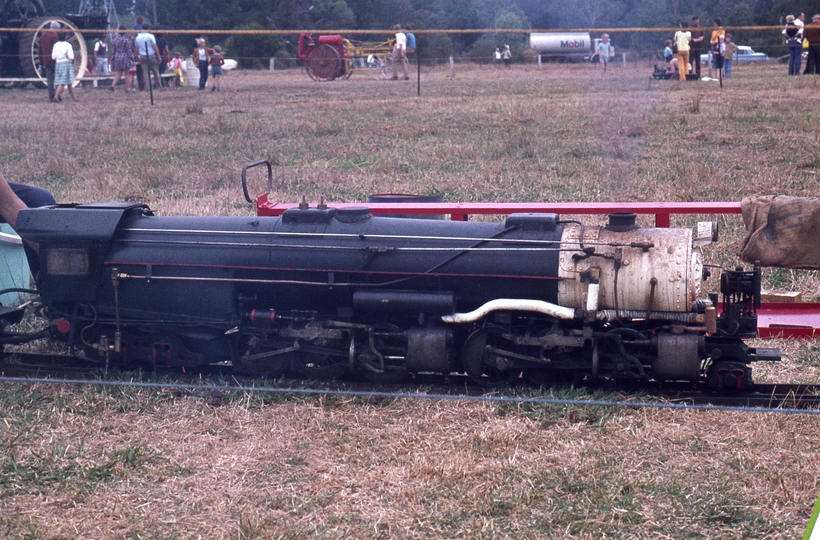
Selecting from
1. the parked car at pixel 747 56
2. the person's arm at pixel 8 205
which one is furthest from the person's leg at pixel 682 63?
the person's arm at pixel 8 205

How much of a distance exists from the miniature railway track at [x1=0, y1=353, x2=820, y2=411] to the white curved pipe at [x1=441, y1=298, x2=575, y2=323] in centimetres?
39

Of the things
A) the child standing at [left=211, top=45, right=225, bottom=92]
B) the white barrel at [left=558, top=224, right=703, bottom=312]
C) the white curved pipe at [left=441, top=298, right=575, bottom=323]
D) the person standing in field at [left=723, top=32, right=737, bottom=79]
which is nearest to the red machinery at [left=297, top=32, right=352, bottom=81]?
the child standing at [left=211, top=45, right=225, bottom=92]

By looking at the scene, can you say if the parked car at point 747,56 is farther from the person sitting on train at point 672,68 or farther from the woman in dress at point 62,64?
the woman in dress at point 62,64

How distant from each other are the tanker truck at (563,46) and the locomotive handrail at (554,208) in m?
19.8

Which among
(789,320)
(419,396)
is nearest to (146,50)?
(789,320)

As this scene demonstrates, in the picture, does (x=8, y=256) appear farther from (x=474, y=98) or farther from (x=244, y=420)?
(x=474, y=98)

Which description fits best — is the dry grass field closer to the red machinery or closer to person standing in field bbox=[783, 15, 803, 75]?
person standing in field bbox=[783, 15, 803, 75]

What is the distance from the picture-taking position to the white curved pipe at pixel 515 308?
419 centimetres

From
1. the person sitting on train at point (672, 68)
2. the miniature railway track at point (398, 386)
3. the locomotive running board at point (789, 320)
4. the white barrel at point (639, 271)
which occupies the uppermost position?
the person sitting on train at point (672, 68)

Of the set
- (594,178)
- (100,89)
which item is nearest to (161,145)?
(594,178)

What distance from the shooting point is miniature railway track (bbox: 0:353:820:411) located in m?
4.27

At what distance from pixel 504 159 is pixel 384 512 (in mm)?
8475

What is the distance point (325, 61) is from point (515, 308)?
1033 inches

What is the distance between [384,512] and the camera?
131 inches
